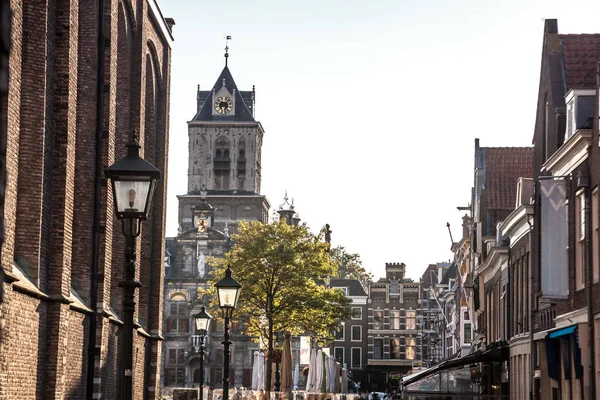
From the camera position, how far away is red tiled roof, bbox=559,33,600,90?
2728 cm

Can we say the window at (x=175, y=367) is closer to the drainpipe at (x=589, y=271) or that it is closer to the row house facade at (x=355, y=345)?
the row house facade at (x=355, y=345)

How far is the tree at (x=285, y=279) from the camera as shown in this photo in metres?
56.6

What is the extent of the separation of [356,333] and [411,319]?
6.56 metres

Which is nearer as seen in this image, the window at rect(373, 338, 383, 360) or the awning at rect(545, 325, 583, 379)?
the awning at rect(545, 325, 583, 379)

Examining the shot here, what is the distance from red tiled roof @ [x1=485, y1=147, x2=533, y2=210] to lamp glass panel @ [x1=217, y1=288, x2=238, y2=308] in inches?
1024

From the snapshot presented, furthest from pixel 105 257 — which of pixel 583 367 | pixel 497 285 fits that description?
pixel 497 285

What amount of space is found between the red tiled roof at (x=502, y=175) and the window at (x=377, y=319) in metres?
82.7

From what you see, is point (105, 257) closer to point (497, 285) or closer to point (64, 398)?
point (64, 398)

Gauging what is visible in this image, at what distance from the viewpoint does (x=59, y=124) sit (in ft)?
71.2

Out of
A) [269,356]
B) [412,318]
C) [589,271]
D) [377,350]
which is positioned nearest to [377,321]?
[377,350]

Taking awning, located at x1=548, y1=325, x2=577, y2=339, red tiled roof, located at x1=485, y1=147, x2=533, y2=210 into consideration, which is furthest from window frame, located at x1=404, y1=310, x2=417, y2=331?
awning, located at x1=548, y1=325, x2=577, y2=339

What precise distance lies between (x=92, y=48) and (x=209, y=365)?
3415 inches

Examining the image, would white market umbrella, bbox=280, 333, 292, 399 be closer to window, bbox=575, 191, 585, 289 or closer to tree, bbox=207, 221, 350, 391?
tree, bbox=207, 221, 350, 391

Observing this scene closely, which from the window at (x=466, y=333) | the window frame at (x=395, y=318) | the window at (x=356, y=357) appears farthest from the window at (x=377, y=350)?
the window at (x=466, y=333)
